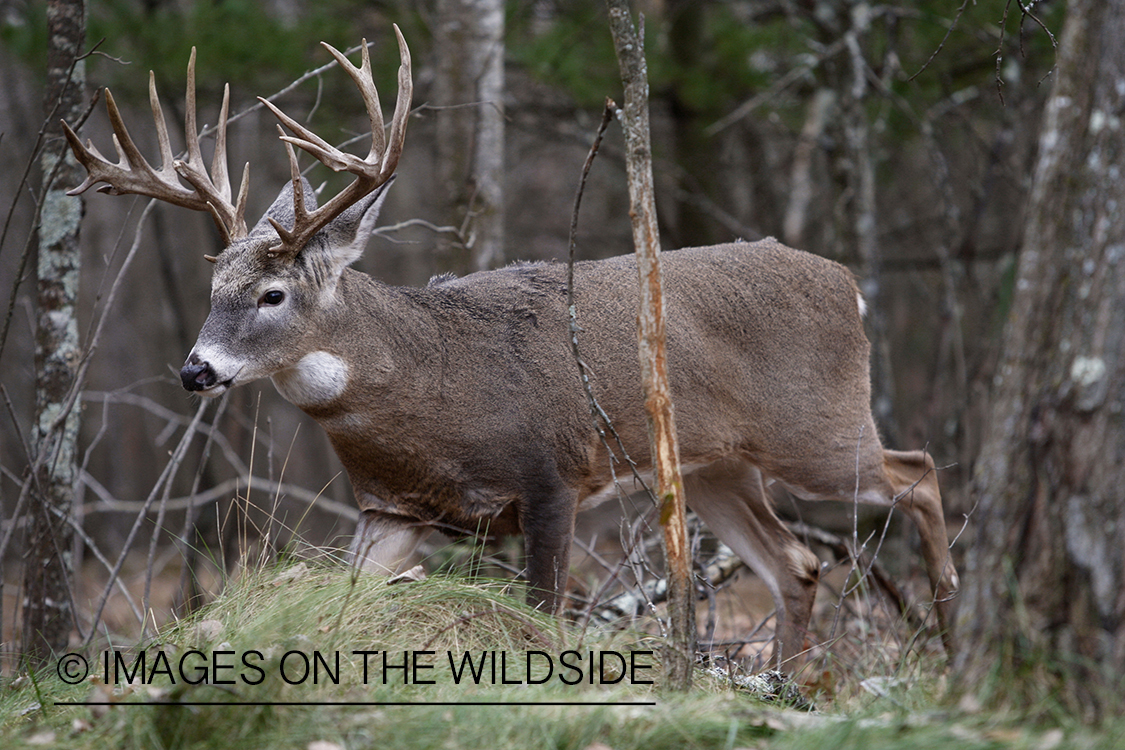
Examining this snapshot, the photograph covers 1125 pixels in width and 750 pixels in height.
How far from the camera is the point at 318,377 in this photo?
15.0 feet

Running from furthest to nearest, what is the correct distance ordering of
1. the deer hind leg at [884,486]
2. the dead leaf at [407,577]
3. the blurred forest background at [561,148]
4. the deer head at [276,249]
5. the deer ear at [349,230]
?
1. the blurred forest background at [561,148]
2. the deer hind leg at [884,486]
3. the deer ear at [349,230]
4. the deer head at [276,249]
5. the dead leaf at [407,577]

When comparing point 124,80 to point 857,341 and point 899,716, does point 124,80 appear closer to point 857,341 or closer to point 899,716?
point 857,341

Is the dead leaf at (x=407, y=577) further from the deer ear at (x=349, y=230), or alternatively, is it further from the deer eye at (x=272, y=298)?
the deer ear at (x=349, y=230)

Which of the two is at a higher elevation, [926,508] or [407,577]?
[407,577]

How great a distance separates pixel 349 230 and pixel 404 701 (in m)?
2.49

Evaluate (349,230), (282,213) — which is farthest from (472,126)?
(349,230)

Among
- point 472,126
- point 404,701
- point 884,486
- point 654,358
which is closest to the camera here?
point 404,701

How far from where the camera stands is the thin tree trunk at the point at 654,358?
3236 millimetres

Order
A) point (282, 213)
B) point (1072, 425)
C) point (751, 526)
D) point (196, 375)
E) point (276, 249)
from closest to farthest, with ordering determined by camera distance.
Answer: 1. point (1072, 425)
2. point (196, 375)
3. point (276, 249)
4. point (282, 213)
5. point (751, 526)

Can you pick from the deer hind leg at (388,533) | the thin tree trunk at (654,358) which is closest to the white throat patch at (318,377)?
the deer hind leg at (388,533)

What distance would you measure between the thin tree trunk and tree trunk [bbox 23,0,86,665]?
2.91 meters

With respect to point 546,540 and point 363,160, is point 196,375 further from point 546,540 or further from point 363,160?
point 546,540

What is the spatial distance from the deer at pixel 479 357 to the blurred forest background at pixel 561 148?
15.1 inches

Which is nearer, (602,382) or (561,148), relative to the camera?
(602,382)
